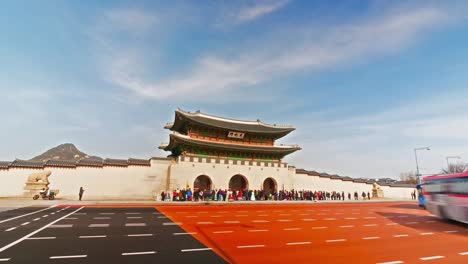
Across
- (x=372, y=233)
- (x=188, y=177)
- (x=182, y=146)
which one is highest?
(x=182, y=146)

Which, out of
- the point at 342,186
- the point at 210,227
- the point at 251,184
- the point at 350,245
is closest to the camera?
the point at 350,245

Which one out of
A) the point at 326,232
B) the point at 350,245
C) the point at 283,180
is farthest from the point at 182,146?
the point at 350,245

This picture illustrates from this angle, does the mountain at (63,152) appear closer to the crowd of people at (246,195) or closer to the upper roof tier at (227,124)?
the upper roof tier at (227,124)

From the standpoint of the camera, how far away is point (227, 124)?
124 ft

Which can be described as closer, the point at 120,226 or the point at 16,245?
the point at 16,245

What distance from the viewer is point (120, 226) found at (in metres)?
11.1

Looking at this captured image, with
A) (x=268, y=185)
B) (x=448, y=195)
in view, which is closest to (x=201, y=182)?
(x=268, y=185)

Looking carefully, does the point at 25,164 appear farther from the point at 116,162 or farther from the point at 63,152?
the point at 63,152

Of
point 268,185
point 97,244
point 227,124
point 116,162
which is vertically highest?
point 227,124

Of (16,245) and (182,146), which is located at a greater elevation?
(182,146)

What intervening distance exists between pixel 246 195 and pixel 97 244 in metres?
24.9

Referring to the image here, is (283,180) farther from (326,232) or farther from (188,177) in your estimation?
(326,232)

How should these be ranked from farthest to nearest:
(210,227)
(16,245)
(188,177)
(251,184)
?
(251,184)
(188,177)
(210,227)
(16,245)

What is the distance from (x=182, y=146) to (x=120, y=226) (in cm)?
2233
